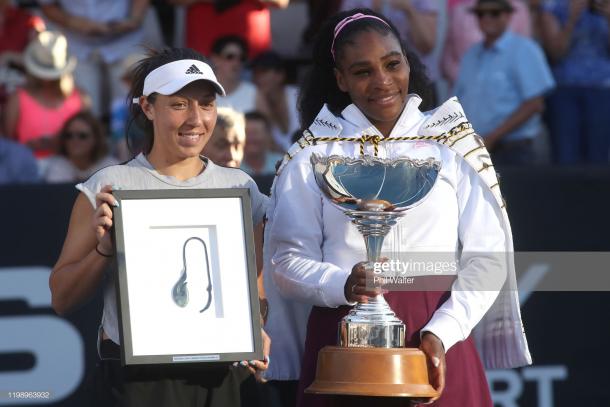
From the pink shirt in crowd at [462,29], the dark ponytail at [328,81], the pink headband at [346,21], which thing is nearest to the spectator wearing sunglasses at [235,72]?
the pink shirt in crowd at [462,29]

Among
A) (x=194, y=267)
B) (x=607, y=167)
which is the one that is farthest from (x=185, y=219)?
(x=607, y=167)

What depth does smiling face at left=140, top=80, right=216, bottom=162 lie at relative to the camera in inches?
146

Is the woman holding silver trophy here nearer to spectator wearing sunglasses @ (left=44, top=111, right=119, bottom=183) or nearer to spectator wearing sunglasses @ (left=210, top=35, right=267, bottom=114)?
spectator wearing sunglasses @ (left=44, top=111, right=119, bottom=183)

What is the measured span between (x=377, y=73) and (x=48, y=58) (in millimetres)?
4080

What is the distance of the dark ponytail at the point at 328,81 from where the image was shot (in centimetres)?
397

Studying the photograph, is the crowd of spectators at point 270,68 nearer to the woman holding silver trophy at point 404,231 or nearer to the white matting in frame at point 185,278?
the woman holding silver trophy at point 404,231

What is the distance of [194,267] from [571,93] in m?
4.39

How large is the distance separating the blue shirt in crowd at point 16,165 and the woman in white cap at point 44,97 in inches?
20.6

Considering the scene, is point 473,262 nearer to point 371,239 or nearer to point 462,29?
point 371,239

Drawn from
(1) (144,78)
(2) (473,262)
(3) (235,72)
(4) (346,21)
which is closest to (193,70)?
(1) (144,78)

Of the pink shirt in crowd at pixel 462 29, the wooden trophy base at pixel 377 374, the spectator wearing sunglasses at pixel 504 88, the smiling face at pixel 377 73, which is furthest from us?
the pink shirt in crowd at pixel 462 29

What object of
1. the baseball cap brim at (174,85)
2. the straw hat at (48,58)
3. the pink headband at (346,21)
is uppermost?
the straw hat at (48,58)

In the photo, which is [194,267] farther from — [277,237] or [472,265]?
[472,265]

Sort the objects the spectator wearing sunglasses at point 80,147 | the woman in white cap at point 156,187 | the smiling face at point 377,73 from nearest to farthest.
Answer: the woman in white cap at point 156,187, the smiling face at point 377,73, the spectator wearing sunglasses at point 80,147
